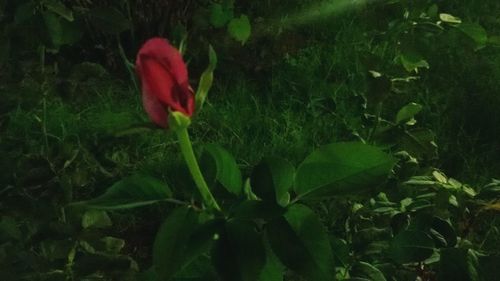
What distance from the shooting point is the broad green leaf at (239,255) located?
0.78 m

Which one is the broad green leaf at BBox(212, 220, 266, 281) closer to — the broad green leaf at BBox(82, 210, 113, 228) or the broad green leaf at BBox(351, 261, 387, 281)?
the broad green leaf at BBox(351, 261, 387, 281)

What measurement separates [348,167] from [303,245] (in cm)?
10

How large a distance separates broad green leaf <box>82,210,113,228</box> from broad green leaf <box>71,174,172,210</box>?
60cm

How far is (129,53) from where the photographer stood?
129 inches

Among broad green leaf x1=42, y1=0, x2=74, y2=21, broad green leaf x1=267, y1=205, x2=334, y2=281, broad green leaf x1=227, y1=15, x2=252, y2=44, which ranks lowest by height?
broad green leaf x1=227, y1=15, x2=252, y2=44

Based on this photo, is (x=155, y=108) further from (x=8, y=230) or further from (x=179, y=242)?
(x=8, y=230)

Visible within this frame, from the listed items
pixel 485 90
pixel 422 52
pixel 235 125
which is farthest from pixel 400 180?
pixel 485 90

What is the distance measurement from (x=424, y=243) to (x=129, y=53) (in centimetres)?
249

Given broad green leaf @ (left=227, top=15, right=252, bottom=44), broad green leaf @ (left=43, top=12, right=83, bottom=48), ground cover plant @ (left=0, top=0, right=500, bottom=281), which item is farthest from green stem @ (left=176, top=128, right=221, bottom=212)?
broad green leaf @ (left=227, top=15, right=252, bottom=44)

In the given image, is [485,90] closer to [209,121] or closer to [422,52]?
[209,121]

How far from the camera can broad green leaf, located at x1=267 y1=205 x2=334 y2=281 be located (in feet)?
2.63

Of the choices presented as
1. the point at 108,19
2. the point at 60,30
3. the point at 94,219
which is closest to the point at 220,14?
the point at 108,19

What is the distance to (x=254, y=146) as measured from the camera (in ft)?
8.61

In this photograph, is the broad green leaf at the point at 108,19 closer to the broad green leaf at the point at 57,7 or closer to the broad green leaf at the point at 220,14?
the broad green leaf at the point at 57,7
